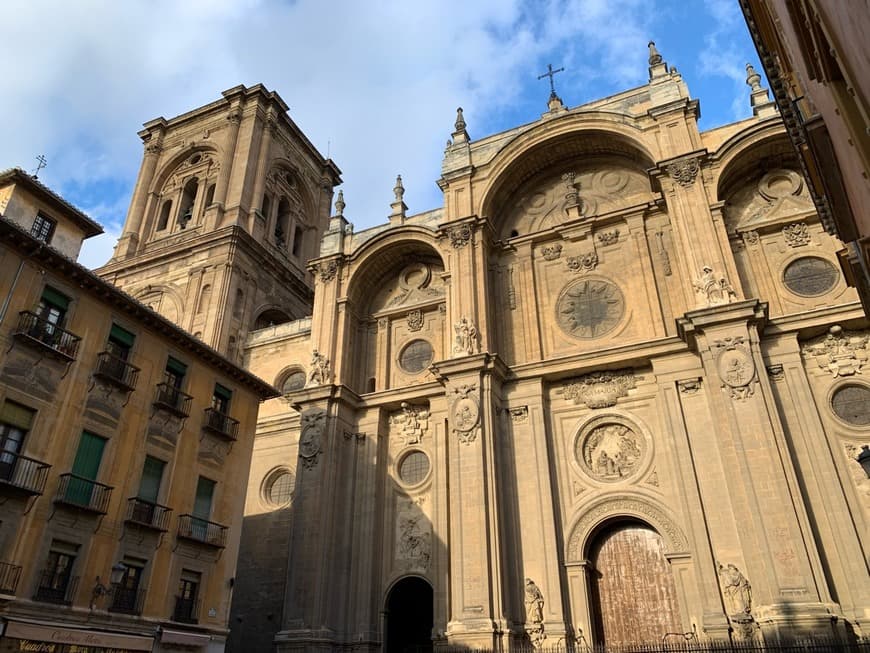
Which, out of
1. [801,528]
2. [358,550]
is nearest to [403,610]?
[358,550]

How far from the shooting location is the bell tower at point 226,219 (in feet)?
Result: 113

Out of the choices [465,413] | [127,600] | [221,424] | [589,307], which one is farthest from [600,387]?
[127,600]

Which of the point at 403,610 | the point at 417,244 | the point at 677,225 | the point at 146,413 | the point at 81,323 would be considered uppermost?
the point at 417,244

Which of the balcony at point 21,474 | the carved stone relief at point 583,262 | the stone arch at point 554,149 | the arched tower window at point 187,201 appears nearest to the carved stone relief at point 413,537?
the carved stone relief at point 583,262

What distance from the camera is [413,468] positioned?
76.7ft

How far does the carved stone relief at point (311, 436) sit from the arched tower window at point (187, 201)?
21.5 m

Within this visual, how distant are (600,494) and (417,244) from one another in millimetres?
11783

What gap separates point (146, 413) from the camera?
17.5m

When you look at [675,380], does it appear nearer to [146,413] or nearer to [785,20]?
[785,20]

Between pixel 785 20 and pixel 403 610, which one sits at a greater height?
pixel 785 20

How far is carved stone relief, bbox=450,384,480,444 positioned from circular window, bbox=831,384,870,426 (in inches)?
389

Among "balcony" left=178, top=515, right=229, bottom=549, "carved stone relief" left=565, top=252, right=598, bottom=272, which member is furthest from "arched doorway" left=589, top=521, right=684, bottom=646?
"balcony" left=178, top=515, right=229, bottom=549

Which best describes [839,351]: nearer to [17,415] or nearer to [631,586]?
[631,586]

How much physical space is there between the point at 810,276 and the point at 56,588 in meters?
21.5
